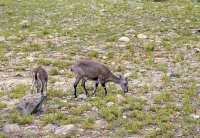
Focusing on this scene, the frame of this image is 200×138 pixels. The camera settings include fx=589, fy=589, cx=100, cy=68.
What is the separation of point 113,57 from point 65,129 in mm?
7261

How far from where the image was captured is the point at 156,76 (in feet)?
56.3

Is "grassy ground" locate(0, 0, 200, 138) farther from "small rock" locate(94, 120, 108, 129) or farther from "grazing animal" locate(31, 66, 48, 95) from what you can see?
"grazing animal" locate(31, 66, 48, 95)

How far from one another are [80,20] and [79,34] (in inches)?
120

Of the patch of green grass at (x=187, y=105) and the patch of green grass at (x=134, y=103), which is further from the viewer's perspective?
the patch of green grass at (x=134, y=103)

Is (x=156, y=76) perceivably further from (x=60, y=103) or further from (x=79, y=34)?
(x=79, y=34)

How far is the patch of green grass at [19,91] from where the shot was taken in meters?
15.2

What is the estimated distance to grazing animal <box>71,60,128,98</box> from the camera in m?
15.0

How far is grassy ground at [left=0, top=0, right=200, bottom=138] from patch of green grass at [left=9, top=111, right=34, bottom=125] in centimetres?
2

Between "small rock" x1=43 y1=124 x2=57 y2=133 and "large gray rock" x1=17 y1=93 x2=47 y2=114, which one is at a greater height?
"large gray rock" x1=17 y1=93 x2=47 y2=114

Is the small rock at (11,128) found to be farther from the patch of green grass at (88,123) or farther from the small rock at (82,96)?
the small rock at (82,96)

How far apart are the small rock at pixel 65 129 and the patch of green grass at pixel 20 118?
812 mm

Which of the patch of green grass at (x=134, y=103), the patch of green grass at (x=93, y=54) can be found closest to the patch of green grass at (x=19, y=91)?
the patch of green grass at (x=134, y=103)

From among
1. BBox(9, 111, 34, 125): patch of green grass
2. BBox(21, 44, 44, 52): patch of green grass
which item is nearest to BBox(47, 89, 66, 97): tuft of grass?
BBox(9, 111, 34, 125): patch of green grass

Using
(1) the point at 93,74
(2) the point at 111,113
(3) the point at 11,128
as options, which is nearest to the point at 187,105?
(2) the point at 111,113
